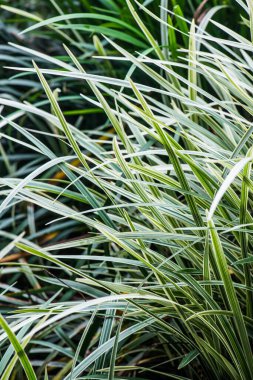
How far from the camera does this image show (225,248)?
1.02m

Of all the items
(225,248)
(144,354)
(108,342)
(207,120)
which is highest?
(207,120)

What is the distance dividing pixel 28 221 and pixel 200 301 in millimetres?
748

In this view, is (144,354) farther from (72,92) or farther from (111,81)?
(72,92)

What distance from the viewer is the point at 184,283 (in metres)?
0.95

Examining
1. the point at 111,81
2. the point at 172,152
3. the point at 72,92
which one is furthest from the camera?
the point at 72,92

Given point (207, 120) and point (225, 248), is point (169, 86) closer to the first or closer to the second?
point (207, 120)

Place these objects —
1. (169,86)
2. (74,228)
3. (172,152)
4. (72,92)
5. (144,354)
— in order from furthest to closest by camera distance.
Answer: (72,92) < (74,228) < (144,354) < (169,86) < (172,152)

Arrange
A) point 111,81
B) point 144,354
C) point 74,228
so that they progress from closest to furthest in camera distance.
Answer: point 111,81 < point 144,354 < point 74,228

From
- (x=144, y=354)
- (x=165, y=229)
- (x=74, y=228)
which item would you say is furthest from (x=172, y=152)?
(x=74, y=228)

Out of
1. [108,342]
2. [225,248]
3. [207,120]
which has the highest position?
[207,120]

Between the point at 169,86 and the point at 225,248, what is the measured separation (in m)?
0.32

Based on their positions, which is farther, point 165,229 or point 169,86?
point 169,86

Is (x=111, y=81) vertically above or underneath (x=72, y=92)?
above

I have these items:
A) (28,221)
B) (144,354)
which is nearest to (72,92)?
(28,221)
